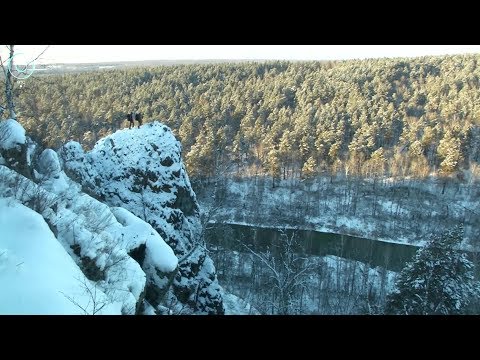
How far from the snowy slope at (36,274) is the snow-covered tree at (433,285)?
10.7 metres

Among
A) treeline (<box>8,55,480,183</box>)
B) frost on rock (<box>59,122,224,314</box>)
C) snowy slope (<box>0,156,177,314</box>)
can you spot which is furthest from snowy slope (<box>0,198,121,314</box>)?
treeline (<box>8,55,480,183</box>)

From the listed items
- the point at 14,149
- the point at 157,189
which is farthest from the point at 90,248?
the point at 157,189

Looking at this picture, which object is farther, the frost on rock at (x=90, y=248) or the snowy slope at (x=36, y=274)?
the frost on rock at (x=90, y=248)

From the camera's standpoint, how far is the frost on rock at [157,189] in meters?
13.5

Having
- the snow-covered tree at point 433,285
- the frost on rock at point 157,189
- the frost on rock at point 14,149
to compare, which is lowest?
the snow-covered tree at point 433,285

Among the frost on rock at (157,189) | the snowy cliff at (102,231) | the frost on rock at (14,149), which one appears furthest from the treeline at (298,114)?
the frost on rock at (14,149)

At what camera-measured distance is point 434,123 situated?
44.7 metres

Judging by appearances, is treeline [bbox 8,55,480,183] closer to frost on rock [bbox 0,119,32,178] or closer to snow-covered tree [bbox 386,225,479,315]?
frost on rock [bbox 0,119,32,178]

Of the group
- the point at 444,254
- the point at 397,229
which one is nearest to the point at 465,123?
the point at 397,229

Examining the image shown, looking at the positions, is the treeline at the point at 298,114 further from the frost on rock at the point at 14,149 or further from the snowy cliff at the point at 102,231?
the frost on rock at the point at 14,149

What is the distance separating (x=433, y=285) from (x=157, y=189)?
10.0 meters
